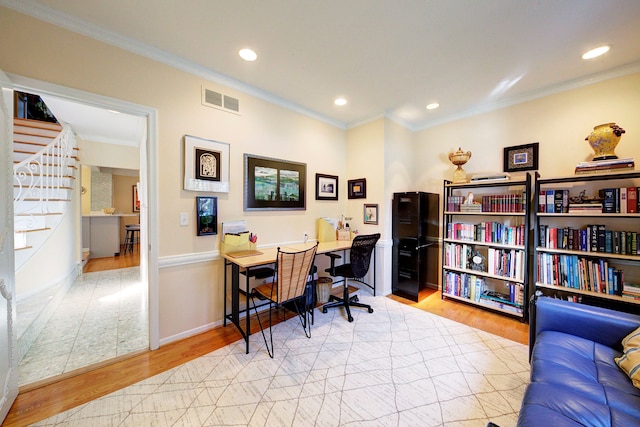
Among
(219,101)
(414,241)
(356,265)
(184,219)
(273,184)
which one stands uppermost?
(219,101)

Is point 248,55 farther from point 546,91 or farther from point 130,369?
point 546,91

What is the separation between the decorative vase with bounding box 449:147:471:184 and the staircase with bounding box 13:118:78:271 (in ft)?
17.5

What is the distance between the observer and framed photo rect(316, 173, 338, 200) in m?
3.59

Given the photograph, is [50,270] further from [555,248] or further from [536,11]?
[555,248]

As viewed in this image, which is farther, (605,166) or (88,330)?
(88,330)

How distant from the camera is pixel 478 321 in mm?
2781

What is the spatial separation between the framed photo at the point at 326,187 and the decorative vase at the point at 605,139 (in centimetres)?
291

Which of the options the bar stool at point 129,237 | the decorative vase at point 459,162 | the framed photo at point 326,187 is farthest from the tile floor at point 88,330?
the decorative vase at point 459,162

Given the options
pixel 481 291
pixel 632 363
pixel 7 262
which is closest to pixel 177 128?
pixel 7 262

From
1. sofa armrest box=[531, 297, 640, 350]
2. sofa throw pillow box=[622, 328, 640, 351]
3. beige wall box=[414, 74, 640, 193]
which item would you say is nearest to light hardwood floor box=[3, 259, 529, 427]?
sofa armrest box=[531, 297, 640, 350]

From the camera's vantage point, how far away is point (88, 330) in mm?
2512

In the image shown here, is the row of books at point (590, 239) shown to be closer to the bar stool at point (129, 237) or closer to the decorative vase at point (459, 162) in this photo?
the decorative vase at point (459, 162)

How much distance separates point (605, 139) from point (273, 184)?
3501 mm

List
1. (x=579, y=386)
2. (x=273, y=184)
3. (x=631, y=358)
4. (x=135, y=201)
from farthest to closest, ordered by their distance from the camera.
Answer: (x=135, y=201) < (x=273, y=184) < (x=631, y=358) < (x=579, y=386)
